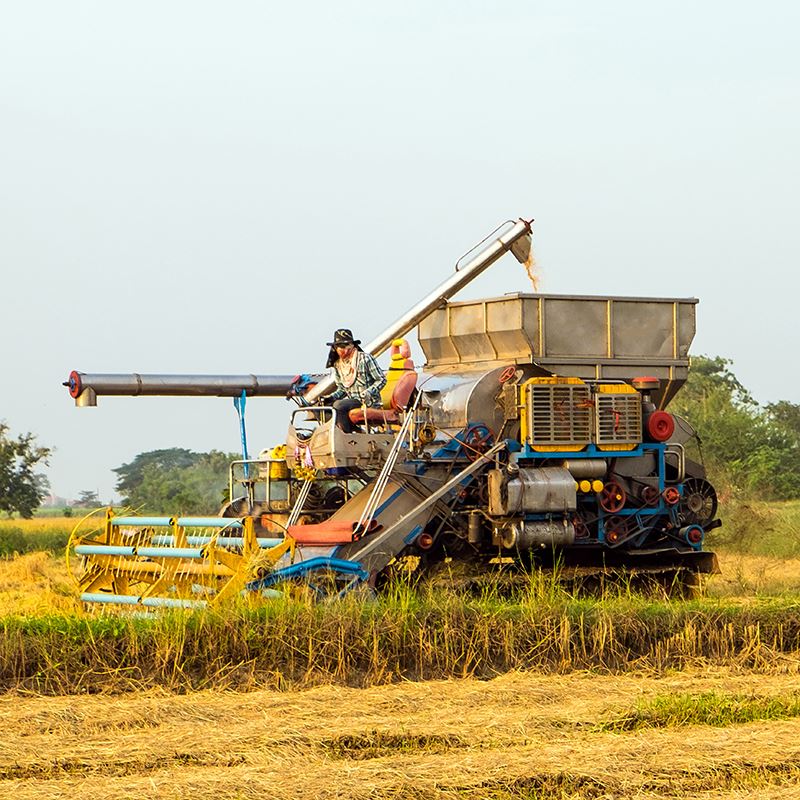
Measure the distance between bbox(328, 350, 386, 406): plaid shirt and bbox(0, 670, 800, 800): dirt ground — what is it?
18.4 ft

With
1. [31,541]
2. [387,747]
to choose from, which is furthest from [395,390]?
[31,541]

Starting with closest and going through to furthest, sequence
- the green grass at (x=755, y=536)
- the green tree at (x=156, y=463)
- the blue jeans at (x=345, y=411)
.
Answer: the blue jeans at (x=345, y=411) < the green grass at (x=755, y=536) < the green tree at (x=156, y=463)

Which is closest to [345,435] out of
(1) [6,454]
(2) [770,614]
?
(2) [770,614]

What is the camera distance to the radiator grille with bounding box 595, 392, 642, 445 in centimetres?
1592

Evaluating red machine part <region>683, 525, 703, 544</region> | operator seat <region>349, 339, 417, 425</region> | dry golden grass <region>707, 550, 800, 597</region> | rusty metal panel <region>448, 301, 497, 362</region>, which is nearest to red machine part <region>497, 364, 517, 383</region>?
rusty metal panel <region>448, 301, 497, 362</region>

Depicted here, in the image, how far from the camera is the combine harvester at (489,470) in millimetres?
14938

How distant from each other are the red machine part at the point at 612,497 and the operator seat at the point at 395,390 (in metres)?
2.30

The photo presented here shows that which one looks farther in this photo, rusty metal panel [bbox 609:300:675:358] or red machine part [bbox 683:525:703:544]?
rusty metal panel [bbox 609:300:675:358]

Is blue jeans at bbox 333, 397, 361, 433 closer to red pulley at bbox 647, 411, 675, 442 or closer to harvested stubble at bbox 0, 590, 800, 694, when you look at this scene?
red pulley at bbox 647, 411, 675, 442

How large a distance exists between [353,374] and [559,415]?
2159 millimetres

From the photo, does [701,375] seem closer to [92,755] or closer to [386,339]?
[386,339]

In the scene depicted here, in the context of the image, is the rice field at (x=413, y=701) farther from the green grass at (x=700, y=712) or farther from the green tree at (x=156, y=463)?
the green tree at (x=156, y=463)

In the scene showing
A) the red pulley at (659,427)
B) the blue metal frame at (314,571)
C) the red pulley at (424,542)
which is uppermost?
the red pulley at (659,427)

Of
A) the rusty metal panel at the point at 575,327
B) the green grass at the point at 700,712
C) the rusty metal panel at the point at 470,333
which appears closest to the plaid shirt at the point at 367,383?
the rusty metal panel at the point at 470,333
